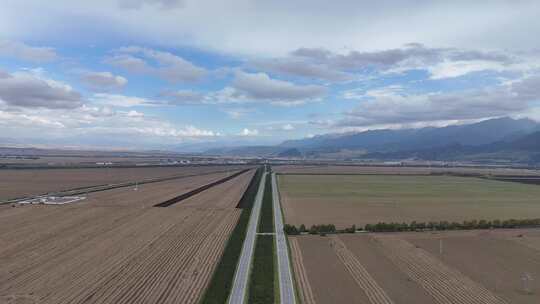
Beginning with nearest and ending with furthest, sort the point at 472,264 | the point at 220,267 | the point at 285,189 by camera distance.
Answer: the point at 220,267, the point at 472,264, the point at 285,189

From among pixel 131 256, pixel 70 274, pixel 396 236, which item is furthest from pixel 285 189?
pixel 70 274

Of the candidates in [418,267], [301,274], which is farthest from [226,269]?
[418,267]

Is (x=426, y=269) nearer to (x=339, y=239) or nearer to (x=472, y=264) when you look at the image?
(x=472, y=264)

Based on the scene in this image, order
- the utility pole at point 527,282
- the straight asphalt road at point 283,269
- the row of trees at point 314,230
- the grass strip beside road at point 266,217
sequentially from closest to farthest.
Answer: the straight asphalt road at point 283,269 < the utility pole at point 527,282 < the row of trees at point 314,230 < the grass strip beside road at point 266,217

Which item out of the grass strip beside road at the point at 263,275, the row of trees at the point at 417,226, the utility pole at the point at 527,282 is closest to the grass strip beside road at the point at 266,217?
the row of trees at the point at 417,226

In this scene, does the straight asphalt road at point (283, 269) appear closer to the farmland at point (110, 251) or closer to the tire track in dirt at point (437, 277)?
the farmland at point (110, 251)
